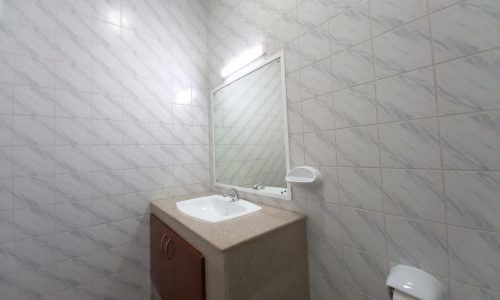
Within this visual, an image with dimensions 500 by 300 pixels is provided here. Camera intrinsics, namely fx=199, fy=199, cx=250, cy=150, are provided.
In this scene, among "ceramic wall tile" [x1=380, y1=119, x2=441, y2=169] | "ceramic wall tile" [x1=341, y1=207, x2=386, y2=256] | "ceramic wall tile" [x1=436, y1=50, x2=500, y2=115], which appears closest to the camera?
"ceramic wall tile" [x1=436, y1=50, x2=500, y2=115]

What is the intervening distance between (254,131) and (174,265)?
103 cm

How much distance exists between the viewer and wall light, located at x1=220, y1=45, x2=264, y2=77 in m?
1.45

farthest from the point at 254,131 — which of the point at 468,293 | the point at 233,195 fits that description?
the point at 468,293

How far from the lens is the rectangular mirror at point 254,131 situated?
51.3 inches

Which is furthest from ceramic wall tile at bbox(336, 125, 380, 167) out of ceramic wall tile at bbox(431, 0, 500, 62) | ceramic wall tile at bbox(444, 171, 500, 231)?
ceramic wall tile at bbox(431, 0, 500, 62)

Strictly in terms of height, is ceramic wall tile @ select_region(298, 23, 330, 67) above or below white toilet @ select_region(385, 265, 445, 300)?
above

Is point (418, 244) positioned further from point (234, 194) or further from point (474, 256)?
point (234, 194)

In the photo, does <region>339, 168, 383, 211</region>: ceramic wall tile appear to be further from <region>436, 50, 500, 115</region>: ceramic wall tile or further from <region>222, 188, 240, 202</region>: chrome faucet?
<region>222, 188, 240, 202</region>: chrome faucet

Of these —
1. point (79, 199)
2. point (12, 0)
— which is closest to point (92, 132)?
point (79, 199)

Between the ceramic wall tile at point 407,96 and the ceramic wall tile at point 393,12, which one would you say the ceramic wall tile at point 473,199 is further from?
the ceramic wall tile at point 393,12

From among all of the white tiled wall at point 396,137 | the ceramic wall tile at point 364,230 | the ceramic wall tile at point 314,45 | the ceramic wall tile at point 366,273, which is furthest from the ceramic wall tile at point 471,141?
the ceramic wall tile at point 314,45

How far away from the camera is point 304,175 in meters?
1.10

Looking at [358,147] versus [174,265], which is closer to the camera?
[358,147]

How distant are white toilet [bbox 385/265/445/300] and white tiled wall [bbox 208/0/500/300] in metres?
0.03
